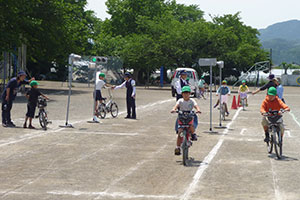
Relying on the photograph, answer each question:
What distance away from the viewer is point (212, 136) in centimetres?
1596

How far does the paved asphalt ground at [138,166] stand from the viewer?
7.99m

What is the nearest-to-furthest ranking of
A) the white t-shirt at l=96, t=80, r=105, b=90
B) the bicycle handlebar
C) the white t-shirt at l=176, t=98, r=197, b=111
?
the white t-shirt at l=176, t=98, r=197, b=111 → the bicycle handlebar → the white t-shirt at l=96, t=80, r=105, b=90

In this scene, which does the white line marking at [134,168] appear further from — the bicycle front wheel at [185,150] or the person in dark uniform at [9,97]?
the person in dark uniform at [9,97]

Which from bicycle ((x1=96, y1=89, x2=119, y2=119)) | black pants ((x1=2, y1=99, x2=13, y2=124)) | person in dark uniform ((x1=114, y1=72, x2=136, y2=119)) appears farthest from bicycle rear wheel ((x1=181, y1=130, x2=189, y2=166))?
person in dark uniform ((x1=114, y1=72, x2=136, y2=119))

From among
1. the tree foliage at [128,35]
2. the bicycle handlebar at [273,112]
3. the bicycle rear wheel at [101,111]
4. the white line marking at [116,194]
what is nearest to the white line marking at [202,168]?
the white line marking at [116,194]

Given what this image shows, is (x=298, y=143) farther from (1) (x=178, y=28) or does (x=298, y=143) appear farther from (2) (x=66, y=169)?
(1) (x=178, y=28)

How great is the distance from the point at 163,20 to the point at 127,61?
278 inches

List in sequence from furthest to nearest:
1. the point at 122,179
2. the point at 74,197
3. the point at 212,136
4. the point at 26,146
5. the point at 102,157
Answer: the point at 212,136
the point at 26,146
the point at 102,157
the point at 122,179
the point at 74,197

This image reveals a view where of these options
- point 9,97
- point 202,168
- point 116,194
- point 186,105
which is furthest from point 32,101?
point 116,194

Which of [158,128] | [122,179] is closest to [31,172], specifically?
[122,179]

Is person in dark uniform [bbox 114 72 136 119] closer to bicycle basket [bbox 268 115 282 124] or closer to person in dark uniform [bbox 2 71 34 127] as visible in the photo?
person in dark uniform [bbox 2 71 34 127]

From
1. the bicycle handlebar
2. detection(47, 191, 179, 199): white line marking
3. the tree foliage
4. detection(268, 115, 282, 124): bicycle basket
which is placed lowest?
detection(47, 191, 179, 199): white line marking

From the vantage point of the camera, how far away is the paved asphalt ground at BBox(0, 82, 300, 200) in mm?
7992

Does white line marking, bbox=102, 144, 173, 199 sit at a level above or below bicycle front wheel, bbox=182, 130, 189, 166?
below
